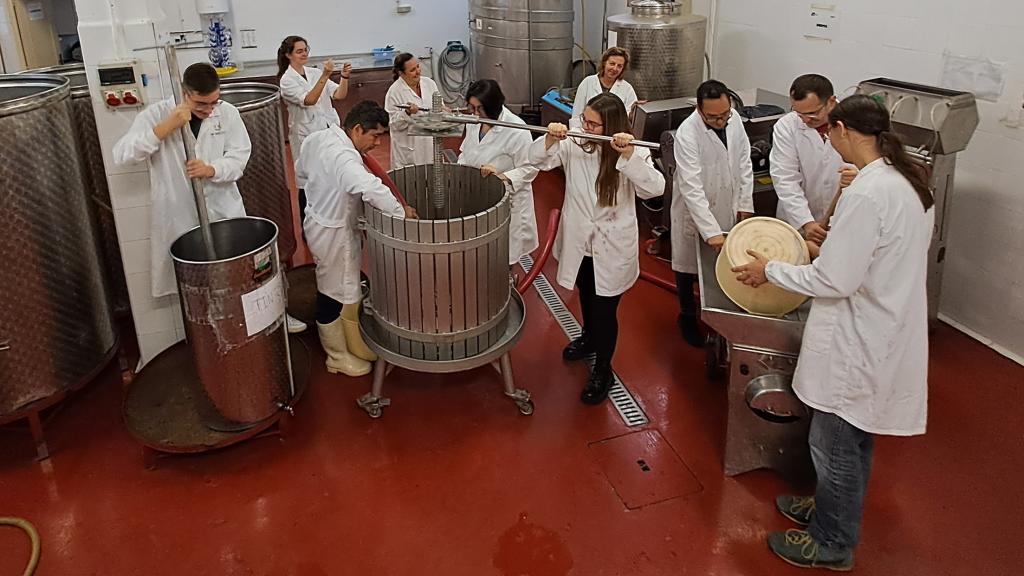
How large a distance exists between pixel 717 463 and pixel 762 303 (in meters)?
0.76

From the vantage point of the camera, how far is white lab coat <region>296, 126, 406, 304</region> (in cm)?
308

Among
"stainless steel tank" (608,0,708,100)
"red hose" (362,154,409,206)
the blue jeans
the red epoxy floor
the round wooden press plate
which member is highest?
"stainless steel tank" (608,0,708,100)

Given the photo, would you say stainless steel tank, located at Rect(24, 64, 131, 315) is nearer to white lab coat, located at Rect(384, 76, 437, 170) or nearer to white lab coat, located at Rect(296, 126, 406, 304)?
white lab coat, located at Rect(296, 126, 406, 304)

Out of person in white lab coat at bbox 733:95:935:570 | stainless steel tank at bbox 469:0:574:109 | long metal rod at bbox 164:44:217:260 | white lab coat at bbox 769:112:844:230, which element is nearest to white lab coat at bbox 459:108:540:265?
white lab coat at bbox 769:112:844:230

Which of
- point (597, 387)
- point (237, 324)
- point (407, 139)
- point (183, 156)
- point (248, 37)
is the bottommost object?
point (597, 387)

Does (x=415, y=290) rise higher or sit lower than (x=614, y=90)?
lower

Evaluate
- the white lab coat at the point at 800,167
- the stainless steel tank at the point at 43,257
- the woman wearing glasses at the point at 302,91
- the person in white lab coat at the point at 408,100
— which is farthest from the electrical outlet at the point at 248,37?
the white lab coat at the point at 800,167

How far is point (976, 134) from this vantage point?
374cm

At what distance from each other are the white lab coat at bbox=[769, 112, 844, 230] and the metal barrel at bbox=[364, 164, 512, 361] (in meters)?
1.33

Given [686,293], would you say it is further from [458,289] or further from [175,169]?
[175,169]

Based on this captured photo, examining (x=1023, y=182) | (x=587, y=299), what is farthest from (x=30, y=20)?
(x=1023, y=182)

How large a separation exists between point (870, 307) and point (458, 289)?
1.49 m

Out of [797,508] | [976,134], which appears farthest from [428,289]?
[976,134]

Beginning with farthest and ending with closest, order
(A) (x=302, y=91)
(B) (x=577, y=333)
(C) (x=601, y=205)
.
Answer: (A) (x=302, y=91) < (B) (x=577, y=333) < (C) (x=601, y=205)
